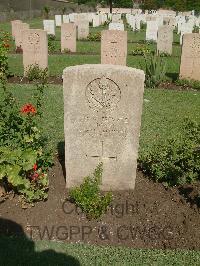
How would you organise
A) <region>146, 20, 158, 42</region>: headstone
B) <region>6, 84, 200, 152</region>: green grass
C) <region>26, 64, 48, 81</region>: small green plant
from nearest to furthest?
1. <region>6, 84, 200, 152</region>: green grass
2. <region>26, 64, 48, 81</region>: small green plant
3. <region>146, 20, 158, 42</region>: headstone

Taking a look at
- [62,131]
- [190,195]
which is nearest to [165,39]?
[62,131]

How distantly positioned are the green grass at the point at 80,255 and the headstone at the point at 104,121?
1153 millimetres

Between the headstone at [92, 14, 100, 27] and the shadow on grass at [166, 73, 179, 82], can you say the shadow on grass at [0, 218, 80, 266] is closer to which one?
the shadow on grass at [166, 73, 179, 82]

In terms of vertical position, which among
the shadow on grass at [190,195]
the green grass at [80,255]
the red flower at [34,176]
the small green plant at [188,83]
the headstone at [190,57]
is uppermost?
the headstone at [190,57]

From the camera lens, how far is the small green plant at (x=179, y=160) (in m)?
4.88

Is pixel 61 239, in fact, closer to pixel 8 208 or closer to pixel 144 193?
pixel 8 208

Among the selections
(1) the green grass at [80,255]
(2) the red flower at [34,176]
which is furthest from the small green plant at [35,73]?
(1) the green grass at [80,255]

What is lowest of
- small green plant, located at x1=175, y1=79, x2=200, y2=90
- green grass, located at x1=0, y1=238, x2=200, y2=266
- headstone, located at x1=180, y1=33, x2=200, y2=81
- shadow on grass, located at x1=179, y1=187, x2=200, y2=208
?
green grass, located at x1=0, y1=238, x2=200, y2=266

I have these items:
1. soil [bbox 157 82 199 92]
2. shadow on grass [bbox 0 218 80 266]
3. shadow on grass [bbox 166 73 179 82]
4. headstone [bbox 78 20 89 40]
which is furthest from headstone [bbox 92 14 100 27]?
shadow on grass [bbox 0 218 80 266]

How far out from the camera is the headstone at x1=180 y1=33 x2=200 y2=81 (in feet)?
37.6

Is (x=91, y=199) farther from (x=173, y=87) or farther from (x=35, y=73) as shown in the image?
(x=35, y=73)

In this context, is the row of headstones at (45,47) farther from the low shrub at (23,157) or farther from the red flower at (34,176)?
the red flower at (34,176)

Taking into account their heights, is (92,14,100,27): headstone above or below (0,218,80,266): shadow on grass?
above

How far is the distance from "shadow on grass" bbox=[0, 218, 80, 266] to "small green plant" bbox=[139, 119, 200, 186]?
188 cm
